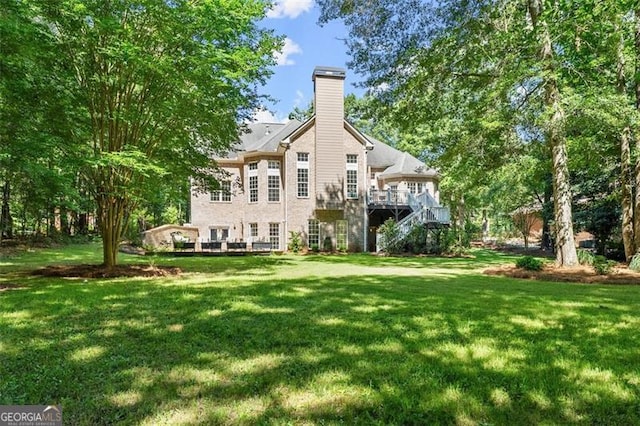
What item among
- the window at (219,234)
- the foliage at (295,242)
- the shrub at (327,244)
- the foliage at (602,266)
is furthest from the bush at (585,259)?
the window at (219,234)

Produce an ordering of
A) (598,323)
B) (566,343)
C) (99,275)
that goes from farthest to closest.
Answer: (99,275)
(598,323)
(566,343)

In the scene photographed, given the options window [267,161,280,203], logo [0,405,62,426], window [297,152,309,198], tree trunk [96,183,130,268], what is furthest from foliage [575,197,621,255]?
logo [0,405,62,426]

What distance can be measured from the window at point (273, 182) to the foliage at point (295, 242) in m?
2.39

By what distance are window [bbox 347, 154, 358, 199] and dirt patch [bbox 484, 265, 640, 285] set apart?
1327 centimetres

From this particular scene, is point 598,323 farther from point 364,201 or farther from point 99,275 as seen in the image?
point 364,201

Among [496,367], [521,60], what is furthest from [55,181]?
[521,60]

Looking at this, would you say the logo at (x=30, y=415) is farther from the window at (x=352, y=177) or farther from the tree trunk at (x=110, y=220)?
the window at (x=352, y=177)

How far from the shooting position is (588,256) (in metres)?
12.4

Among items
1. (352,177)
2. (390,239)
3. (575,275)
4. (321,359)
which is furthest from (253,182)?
(321,359)

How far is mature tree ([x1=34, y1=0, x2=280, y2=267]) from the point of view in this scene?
9320mm

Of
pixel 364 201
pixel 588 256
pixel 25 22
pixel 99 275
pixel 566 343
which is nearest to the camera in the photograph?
pixel 566 343

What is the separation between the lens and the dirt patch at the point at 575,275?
32.8 ft

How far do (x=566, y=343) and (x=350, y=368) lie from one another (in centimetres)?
247

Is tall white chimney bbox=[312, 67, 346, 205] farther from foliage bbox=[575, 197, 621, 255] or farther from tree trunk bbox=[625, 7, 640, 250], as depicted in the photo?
tree trunk bbox=[625, 7, 640, 250]
